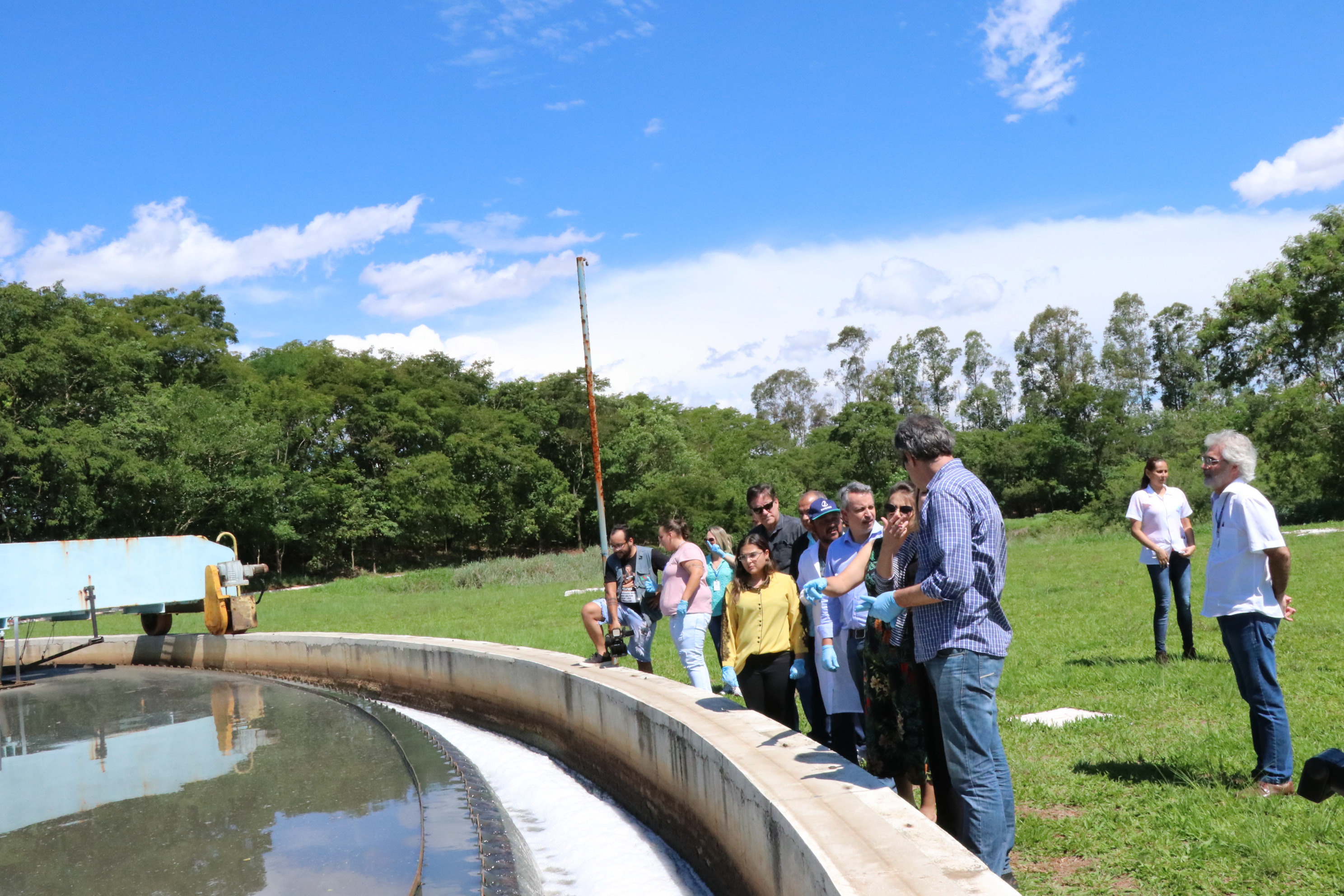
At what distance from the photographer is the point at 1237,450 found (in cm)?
511

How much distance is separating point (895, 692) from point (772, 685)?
1.94m

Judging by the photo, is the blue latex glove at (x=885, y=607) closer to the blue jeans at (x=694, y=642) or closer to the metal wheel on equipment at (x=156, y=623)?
the blue jeans at (x=694, y=642)

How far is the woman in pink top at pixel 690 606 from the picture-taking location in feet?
24.0

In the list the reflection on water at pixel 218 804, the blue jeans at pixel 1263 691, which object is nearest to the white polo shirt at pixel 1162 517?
the blue jeans at pixel 1263 691

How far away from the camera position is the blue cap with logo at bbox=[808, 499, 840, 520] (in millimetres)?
5797

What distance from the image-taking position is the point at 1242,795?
189 inches

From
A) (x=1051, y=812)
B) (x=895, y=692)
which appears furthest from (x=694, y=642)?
(x=895, y=692)

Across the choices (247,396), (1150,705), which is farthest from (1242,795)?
(247,396)

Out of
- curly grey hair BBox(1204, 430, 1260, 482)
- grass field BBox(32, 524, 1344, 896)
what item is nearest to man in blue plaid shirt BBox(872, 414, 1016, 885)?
grass field BBox(32, 524, 1344, 896)

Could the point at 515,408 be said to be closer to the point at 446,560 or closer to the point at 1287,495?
the point at 446,560

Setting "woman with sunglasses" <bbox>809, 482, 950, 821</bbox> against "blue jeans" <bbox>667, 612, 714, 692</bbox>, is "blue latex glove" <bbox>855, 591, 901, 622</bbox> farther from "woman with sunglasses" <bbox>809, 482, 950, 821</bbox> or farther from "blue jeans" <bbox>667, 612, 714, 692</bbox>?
"blue jeans" <bbox>667, 612, 714, 692</bbox>

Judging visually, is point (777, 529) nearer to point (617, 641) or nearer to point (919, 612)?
point (617, 641)

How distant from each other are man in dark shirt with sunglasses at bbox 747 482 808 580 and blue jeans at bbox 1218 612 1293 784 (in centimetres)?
235

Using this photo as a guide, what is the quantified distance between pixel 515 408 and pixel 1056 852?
2365 inches
